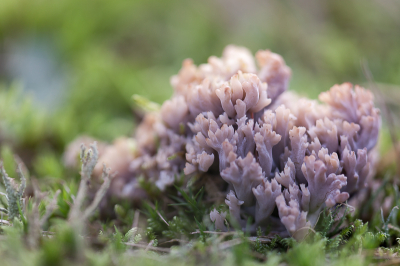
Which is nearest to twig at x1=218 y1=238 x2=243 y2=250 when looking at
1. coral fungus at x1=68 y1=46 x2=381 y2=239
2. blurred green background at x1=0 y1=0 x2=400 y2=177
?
coral fungus at x1=68 y1=46 x2=381 y2=239

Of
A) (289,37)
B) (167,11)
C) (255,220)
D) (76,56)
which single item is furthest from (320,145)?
(167,11)

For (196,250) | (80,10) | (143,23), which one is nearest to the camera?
(196,250)

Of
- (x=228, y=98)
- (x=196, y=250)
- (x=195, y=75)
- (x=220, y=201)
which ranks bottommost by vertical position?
(x=196, y=250)

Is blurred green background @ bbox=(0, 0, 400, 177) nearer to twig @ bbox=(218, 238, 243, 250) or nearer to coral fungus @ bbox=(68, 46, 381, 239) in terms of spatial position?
coral fungus @ bbox=(68, 46, 381, 239)

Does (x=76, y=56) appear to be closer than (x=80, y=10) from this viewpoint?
Yes

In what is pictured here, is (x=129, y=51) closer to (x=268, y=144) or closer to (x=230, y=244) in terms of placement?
(x=268, y=144)

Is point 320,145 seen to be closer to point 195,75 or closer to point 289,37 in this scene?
point 195,75

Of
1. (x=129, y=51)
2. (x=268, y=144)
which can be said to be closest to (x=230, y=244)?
(x=268, y=144)

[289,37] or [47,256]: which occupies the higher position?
[289,37]

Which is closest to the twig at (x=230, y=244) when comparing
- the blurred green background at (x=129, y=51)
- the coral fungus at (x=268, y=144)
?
the coral fungus at (x=268, y=144)
